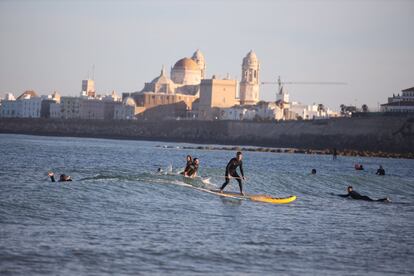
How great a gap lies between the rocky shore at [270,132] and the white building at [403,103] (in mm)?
13330

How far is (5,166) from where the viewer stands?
46906 mm

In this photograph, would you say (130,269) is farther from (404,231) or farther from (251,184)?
(251,184)

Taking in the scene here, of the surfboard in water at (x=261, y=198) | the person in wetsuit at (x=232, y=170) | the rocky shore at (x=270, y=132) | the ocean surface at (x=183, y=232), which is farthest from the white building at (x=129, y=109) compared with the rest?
the surfboard in water at (x=261, y=198)

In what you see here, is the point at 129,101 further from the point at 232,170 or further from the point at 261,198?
the point at 261,198

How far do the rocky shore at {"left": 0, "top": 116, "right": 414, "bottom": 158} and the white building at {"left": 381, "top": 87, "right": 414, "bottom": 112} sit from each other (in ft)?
43.7

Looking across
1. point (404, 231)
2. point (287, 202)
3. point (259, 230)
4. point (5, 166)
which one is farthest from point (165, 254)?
point (5, 166)

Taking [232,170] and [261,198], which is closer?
[261,198]

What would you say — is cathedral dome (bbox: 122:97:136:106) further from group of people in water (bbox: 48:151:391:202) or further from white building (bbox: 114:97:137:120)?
group of people in water (bbox: 48:151:391:202)

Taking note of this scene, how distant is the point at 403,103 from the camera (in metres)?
158

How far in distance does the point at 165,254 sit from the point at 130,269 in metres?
1.68

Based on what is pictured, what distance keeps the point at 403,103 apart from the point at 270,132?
2248cm

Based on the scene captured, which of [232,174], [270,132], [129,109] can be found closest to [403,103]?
[270,132]

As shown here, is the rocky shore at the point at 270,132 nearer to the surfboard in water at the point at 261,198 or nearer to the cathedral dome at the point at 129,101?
the cathedral dome at the point at 129,101

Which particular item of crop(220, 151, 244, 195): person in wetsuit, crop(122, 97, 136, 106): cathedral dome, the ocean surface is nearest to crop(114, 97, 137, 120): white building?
crop(122, 97, 136, 106): cathedral dome
